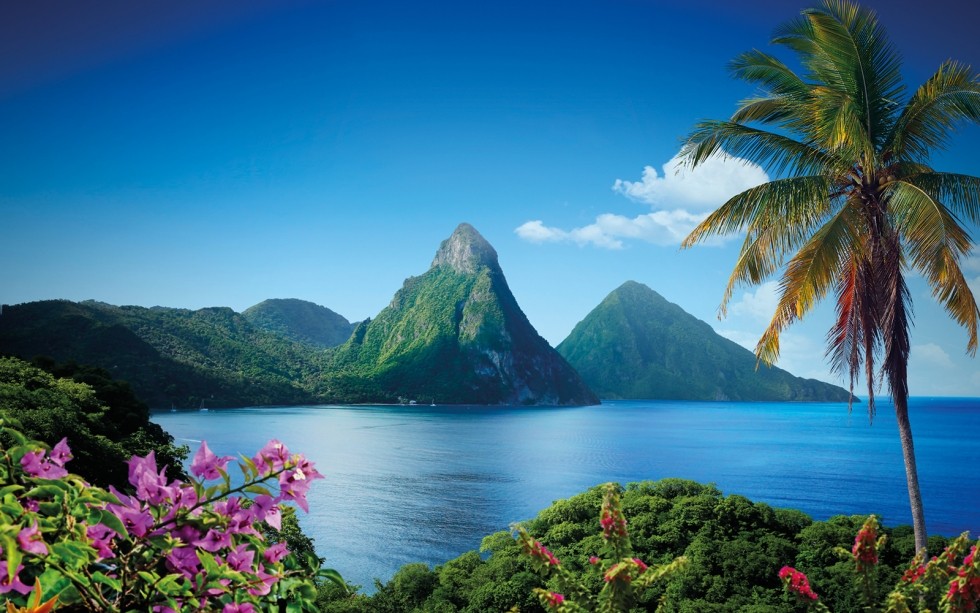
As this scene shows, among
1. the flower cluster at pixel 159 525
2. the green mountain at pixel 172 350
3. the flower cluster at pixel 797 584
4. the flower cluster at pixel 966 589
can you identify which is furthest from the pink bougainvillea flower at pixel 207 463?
the green mountain at pixel 172 350

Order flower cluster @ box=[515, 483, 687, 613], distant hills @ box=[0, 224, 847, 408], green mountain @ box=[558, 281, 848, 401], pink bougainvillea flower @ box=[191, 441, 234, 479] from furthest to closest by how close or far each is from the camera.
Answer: green mountain @ box=[558, 281, 848, 401]
distant hills @ box=[0, 224, 847, 408]
flower cluster @ box=[515, 483, 687, 613]
pink bougainvillea flower @ box=[191, 441, 234, 479]

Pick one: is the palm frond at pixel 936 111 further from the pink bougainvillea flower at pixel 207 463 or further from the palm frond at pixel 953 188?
the pink bougainvillea flower at pixel 207 463

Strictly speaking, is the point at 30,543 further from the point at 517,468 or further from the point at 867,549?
the point at 517,468

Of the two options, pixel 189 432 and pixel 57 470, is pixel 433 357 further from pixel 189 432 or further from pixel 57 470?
pixel 57 470

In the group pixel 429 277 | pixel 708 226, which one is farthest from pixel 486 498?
pixel 429 277

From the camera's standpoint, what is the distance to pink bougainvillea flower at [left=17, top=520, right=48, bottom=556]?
1.27 meters

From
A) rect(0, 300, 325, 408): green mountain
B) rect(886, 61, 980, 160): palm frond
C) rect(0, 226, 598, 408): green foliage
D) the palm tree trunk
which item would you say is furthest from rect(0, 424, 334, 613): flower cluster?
rect(0, 226, 598, 408): green foliage

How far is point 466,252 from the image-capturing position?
150 meters

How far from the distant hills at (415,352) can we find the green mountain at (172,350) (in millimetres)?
227

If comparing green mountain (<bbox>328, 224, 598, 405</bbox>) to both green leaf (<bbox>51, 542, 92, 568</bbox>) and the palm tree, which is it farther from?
green leaf (<bbox>51, 542, 92, 568</bbox>)

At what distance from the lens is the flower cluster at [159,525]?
1.46 metres

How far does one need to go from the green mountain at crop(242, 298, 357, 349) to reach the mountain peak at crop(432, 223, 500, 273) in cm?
4901

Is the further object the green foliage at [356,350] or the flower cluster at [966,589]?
the green foliage at [356,350]

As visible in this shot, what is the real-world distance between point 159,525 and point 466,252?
489ft
